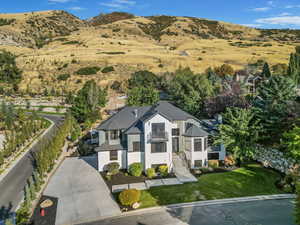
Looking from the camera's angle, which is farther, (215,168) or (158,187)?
(215,168)

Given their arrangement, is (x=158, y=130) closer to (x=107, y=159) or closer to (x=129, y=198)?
(x=107, y=159)

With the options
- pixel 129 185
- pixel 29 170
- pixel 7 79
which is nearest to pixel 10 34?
pixel 7 79

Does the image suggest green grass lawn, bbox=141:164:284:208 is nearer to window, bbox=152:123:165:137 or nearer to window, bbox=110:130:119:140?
window, bbox=152:123:165:137

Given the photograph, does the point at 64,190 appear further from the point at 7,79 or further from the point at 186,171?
the point at 7,79

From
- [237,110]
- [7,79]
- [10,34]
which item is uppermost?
[10,34]

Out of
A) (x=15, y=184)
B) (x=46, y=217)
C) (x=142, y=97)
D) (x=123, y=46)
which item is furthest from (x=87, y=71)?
(x=46, y=217)

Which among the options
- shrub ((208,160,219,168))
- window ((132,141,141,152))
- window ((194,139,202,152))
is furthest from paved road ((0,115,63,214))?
shrub ((208,160,219,168))
